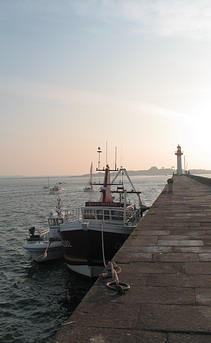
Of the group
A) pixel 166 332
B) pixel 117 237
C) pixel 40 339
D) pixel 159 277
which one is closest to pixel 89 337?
pixel 166 332

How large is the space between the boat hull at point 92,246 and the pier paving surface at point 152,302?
632 centimetres

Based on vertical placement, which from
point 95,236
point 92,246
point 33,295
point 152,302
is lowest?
point 33,295

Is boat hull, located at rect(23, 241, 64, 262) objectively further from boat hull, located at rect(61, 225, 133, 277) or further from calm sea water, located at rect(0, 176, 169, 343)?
boat hull, located at rect(61, 225, 133, 277)

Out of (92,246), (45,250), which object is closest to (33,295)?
(92,246)

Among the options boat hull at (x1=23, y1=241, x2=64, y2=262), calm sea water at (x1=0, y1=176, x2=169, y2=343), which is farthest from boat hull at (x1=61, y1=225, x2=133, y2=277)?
boat hull at (x1=23, y1=241, x2=64, y2=262)

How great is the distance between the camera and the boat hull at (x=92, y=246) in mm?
16297

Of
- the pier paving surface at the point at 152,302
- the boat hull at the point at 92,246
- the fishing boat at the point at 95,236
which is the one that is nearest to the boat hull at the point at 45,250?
the fishing boat at the point at 95,236

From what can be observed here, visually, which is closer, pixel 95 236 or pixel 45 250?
pixel 95 236

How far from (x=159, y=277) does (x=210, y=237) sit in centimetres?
438

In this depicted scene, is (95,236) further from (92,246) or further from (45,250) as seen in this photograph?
(45,250)

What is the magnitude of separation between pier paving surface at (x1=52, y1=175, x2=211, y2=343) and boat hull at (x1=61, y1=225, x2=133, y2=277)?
20.7ft

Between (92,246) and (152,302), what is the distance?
11001 millimetres

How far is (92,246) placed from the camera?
16.5 meters

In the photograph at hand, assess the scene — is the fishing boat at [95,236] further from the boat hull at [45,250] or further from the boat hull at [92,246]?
the boat hull at [45,250]
